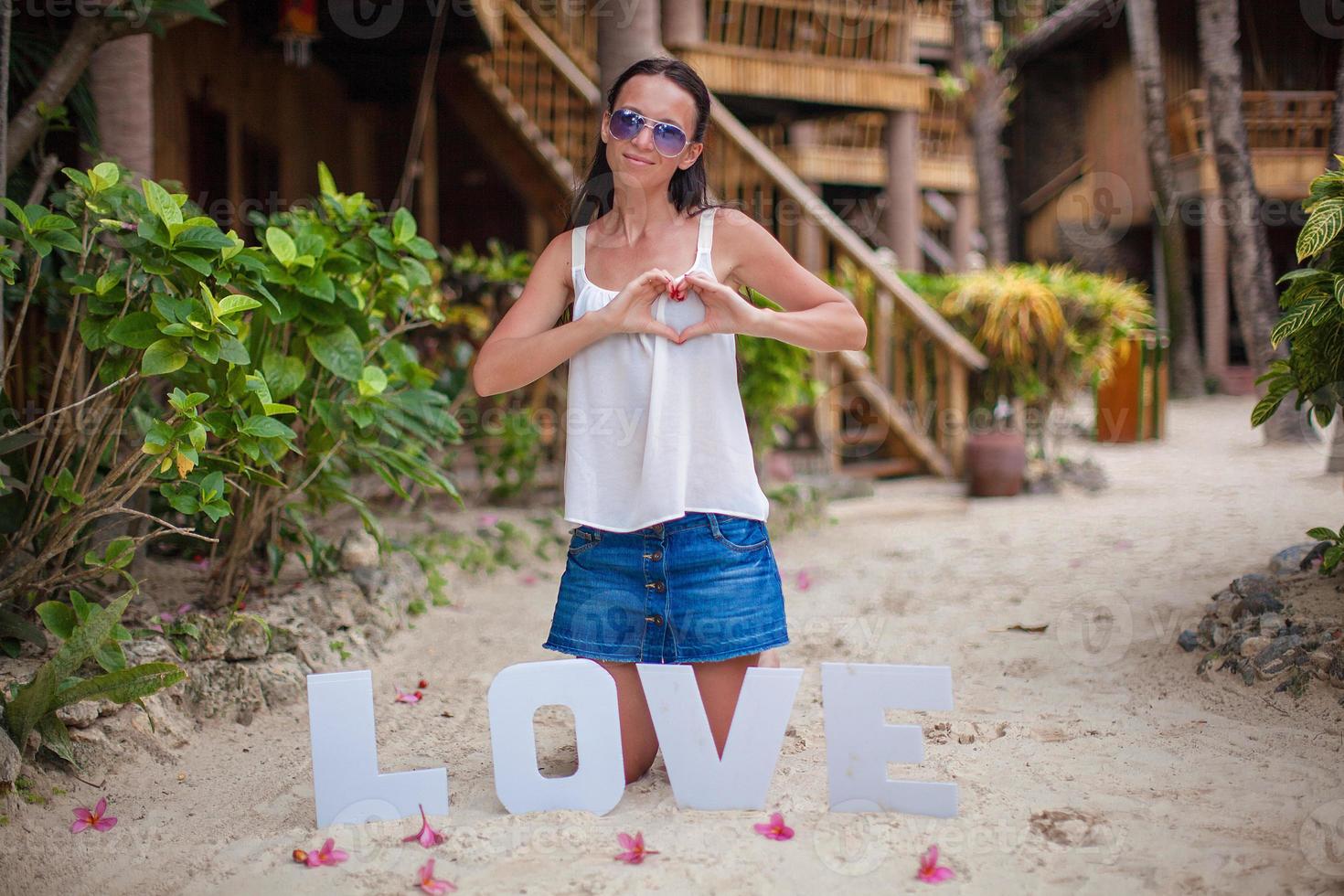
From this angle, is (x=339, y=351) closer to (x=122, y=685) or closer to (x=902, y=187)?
(x=122, y=685)

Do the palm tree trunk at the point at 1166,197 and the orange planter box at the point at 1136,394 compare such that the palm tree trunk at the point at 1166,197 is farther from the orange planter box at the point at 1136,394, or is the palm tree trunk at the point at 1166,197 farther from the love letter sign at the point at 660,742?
the love letter sign at the point at 660,742

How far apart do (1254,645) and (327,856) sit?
98.7 inches

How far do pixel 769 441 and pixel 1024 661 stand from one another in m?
2.53

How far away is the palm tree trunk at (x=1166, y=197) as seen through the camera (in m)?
12.8

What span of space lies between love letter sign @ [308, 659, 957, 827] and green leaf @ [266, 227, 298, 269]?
3.98ft

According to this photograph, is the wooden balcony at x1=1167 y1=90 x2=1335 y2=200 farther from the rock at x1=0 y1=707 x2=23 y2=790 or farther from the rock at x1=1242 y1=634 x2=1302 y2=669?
the rock at x1=0 y1=707 x2=23 y2=790

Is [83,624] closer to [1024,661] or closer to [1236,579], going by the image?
[1024,661]

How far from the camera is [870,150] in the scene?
1617 centimetres

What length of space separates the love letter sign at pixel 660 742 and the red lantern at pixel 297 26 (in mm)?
5090

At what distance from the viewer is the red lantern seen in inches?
252

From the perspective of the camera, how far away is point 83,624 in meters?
2.54

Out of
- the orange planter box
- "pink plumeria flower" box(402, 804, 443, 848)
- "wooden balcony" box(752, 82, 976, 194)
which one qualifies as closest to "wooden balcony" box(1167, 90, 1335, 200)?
"wooden balcony" box(752, 82, 976, 194)

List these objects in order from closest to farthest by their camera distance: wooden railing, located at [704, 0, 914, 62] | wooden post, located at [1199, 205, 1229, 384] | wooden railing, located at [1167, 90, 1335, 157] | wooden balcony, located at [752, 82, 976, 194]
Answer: wooden railing, located at [704, 0, 914, 62] → wooden railing, located at [1167, 90, 1335, 157] → wooden post, located at [1199, 205, 1229, 384] → wooden balcony, located at [752, 82, 976, 194]

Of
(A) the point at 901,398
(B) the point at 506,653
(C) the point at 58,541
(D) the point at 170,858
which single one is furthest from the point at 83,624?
(A) the point at 901,398
